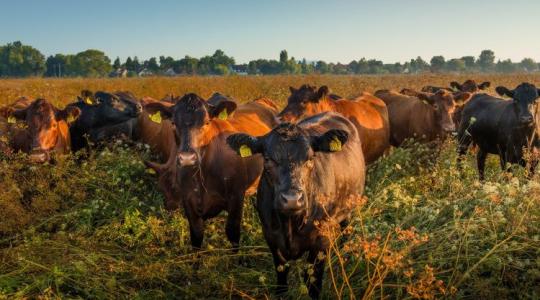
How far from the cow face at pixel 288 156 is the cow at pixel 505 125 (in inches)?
160

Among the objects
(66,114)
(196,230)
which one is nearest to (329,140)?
(196,230)

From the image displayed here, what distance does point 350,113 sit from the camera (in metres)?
8.23

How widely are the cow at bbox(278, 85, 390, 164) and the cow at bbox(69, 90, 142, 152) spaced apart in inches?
139

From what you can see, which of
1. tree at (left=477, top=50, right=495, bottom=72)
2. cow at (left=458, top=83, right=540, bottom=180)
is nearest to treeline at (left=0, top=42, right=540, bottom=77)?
tree at (left=477, top=50, right=495, bottom=72)

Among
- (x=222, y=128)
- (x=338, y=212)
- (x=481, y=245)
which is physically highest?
(x=222, y=128)

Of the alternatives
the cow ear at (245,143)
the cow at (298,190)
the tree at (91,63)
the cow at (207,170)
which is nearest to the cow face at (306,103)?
the cow at (207,170)

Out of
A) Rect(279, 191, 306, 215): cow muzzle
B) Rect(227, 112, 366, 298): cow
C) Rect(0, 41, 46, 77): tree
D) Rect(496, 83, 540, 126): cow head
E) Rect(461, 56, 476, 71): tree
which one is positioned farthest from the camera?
Rect(461, 56, 476, 71): tree

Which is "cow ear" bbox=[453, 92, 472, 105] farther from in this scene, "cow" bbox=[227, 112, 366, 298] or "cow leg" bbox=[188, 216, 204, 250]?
"cow leg" bbox=[188, 216, 204, 250]

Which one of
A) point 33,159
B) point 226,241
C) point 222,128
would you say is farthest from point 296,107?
point 33,159

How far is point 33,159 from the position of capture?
691 centimetres

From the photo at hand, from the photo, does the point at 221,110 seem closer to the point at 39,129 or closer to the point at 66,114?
the point at 39,129

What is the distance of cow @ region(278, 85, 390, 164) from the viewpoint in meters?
8.01

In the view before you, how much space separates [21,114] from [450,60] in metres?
150

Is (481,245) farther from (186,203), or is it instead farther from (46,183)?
(46,183)
